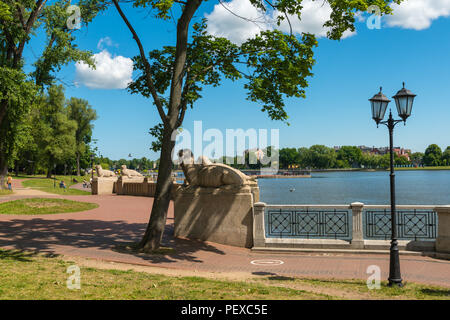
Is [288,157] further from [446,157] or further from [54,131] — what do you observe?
[54,131]

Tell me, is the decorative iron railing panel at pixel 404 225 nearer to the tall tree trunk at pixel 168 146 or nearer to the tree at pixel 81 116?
the tall tree trunk at pixel 168 146

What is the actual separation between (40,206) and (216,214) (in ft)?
35.0

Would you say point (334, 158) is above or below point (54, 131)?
below

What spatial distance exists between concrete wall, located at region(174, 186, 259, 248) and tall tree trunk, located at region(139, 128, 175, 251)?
6.19 feet

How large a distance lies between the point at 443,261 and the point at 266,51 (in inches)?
310

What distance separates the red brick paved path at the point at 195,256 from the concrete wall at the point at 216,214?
0.42 metres

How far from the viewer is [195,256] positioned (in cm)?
1041

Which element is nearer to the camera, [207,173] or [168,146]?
[168,146]

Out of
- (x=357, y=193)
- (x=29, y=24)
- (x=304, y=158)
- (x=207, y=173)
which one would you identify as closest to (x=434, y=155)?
(x=304, y=158)

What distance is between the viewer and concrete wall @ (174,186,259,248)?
39.0 ft

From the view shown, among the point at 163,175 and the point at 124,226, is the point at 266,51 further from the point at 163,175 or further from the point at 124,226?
the point at 124,226

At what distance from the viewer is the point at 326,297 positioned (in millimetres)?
6074

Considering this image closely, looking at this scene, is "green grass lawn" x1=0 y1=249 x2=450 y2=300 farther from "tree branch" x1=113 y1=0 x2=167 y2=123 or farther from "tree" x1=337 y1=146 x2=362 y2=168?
"tree" x1=337 y1=146 x2=362 y2=168

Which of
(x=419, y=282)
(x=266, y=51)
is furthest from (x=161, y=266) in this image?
(x=266, y=51)
